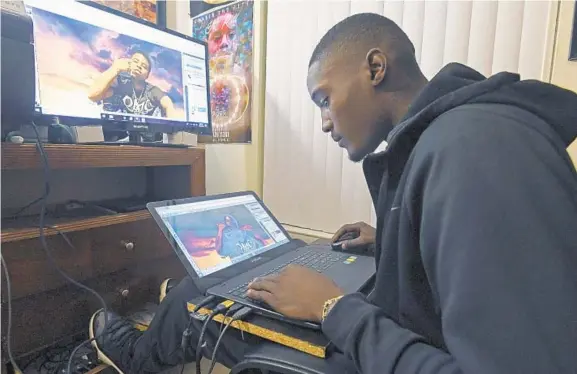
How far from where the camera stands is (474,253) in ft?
1.13

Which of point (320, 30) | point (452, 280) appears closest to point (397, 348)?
point (452, 280)

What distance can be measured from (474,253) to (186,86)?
1.17 meters

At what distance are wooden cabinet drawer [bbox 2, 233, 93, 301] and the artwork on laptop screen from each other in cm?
26

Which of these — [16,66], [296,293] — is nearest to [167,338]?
[296,293]

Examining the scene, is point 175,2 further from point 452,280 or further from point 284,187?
point 452,280

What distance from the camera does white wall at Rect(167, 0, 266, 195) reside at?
1.53 m

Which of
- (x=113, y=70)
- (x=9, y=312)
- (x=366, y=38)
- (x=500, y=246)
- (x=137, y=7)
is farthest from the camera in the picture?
(x=137, y=7)

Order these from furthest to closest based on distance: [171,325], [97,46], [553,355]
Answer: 1. [97,46]
2. [171,325]
3. [553,355]

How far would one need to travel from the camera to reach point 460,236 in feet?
1.17

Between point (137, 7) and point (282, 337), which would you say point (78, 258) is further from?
point (137, 7)

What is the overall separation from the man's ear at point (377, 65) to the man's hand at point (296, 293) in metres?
0.34

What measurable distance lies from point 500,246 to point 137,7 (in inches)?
65.6

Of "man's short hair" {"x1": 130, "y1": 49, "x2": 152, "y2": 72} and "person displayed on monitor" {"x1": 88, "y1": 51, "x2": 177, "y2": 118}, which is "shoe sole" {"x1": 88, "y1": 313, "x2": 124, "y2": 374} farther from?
"man's short hair" {"x1": 130, "y1": 49, "x2": 152, "y2": 72}

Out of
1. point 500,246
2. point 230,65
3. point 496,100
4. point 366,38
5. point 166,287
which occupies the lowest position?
point 166,287
